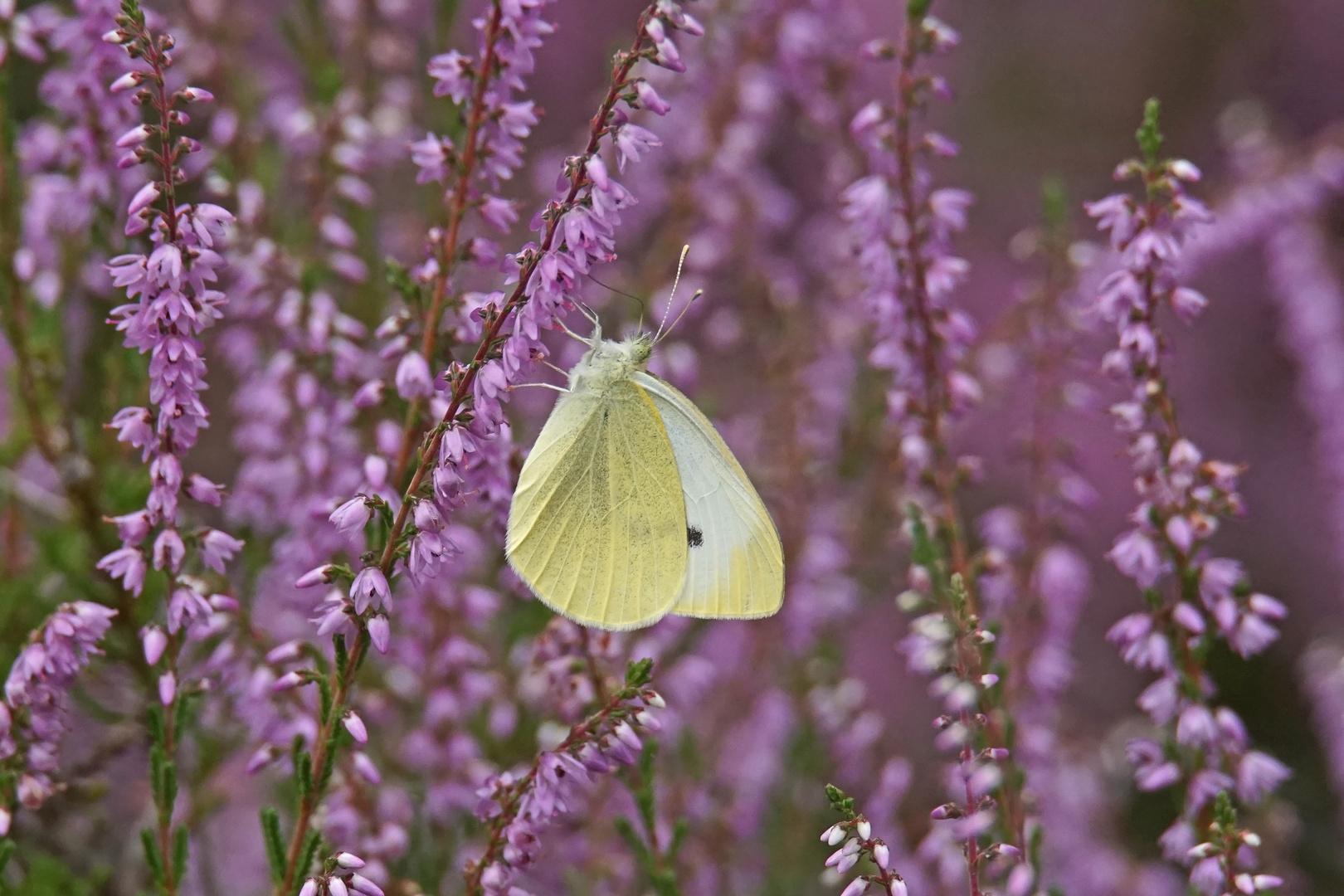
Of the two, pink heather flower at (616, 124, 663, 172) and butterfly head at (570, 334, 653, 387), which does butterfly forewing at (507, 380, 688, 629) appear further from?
pink heather flower at (616, 124, 663, 172)

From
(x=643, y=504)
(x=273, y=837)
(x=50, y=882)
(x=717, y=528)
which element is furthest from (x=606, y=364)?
(x=50, y=882)

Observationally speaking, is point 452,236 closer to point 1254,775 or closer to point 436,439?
point 436,439

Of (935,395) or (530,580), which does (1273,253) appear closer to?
(935,395)

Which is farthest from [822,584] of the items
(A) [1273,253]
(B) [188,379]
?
(B) [188,379]

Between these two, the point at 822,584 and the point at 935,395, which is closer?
the point at 935,395

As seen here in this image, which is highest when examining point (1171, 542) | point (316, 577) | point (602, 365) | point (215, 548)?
point (602, 365)

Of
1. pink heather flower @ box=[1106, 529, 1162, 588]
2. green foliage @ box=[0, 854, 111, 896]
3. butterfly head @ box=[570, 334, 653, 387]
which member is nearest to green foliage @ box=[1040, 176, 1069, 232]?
pink heather flower @ box=[1106, 529, 1162, 588]

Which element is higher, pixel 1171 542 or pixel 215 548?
pixel 1171 542
